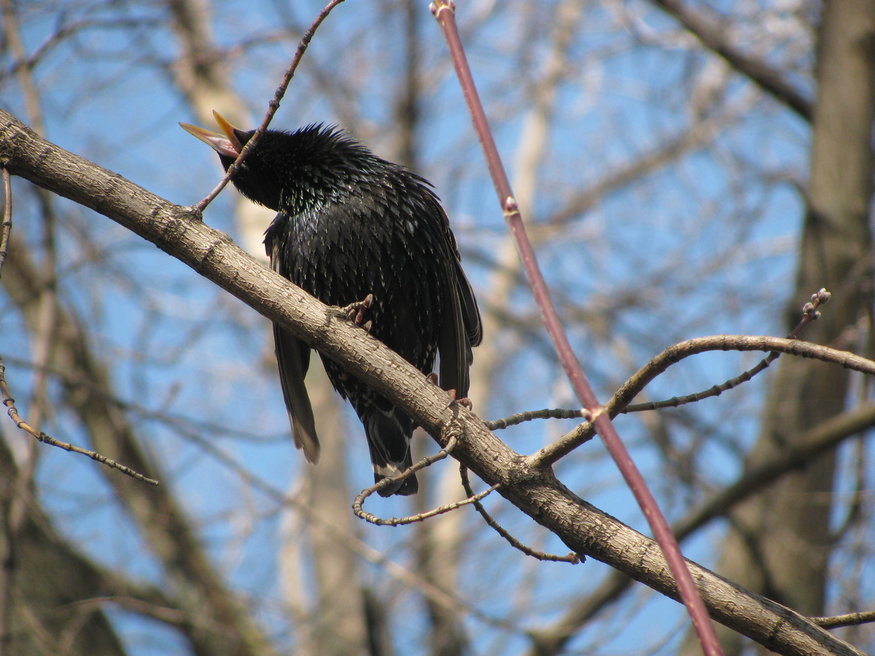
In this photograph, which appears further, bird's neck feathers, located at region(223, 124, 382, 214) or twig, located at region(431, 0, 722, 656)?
bird's neck feathers, located at region(223, 124, 382, 214)

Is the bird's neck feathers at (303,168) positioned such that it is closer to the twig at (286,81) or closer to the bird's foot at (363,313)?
the bird's foot at (363,313)

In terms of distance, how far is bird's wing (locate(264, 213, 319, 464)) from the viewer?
3.45 meters

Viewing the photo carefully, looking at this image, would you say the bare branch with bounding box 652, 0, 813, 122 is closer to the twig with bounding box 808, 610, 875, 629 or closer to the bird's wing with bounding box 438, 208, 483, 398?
the bird's wing with bounding box 438, 208, 483, 398

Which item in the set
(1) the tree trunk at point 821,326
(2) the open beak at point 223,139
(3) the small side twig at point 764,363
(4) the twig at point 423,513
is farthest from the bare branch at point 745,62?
(4) the twig at point 423,513

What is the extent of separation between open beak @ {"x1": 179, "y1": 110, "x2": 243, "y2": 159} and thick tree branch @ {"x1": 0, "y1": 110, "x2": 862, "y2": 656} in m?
1.49

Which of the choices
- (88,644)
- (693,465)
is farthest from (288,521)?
(693,465)

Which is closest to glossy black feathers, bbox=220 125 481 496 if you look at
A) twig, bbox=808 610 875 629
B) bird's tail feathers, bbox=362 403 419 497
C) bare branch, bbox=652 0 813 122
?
bird's tail feathers, bbox=362 403 419 497

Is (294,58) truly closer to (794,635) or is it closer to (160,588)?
(794,635)

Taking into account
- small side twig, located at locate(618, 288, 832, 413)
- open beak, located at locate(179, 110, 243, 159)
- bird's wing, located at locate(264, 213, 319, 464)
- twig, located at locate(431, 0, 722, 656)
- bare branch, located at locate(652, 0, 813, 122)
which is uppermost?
bare branch, located at locate(652, 0, 813, 122)

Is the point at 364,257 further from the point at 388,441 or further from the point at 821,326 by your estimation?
the point at 821,326

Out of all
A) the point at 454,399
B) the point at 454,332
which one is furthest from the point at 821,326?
the point at 454,399

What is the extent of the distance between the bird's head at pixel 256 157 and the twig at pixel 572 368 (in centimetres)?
235

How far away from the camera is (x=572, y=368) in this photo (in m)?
1.38

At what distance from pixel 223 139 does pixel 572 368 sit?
2.88m
